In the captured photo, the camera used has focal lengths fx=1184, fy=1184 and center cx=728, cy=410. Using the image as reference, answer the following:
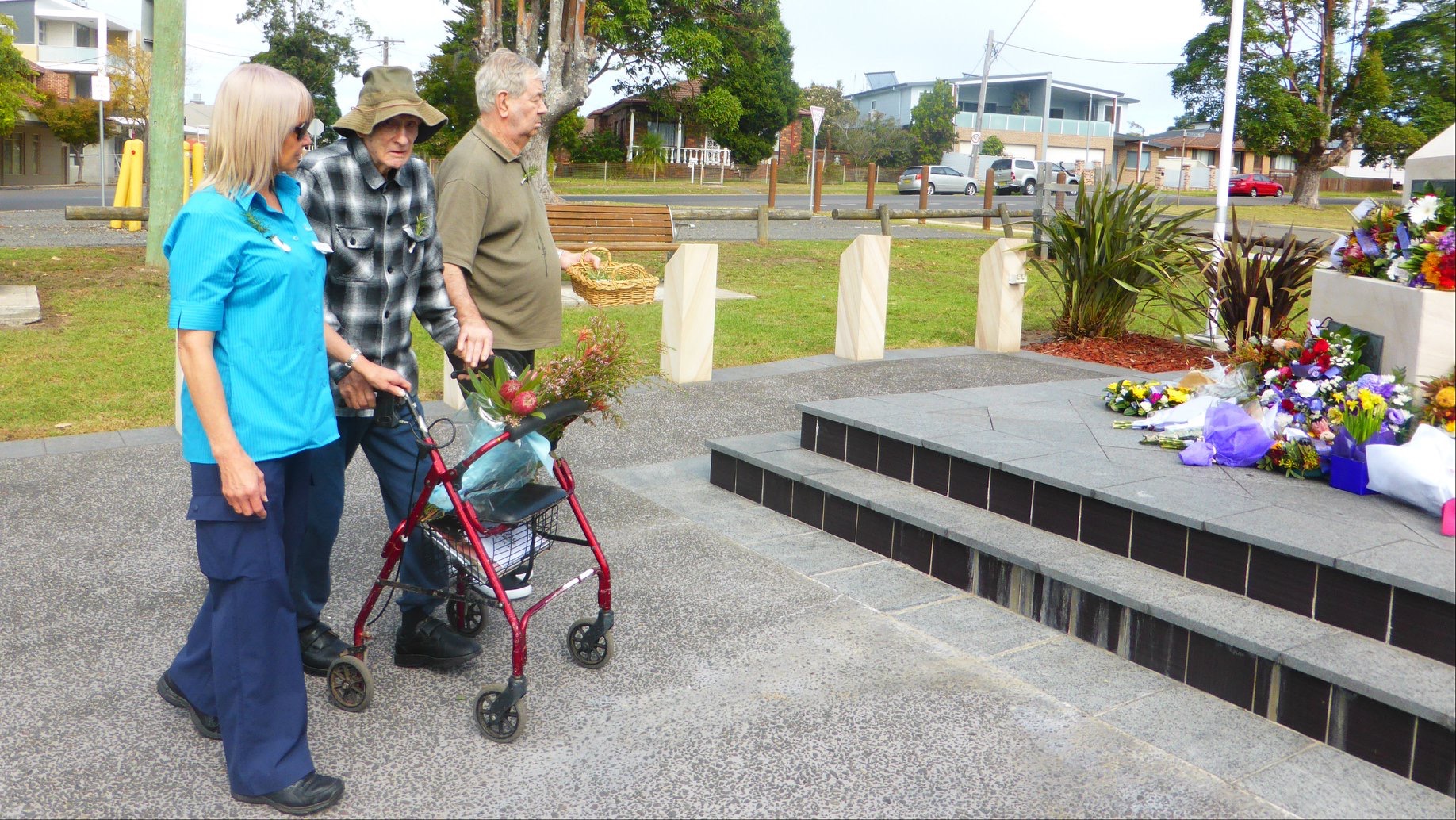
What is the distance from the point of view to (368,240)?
3.56 m

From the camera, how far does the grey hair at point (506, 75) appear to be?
4.09 meters

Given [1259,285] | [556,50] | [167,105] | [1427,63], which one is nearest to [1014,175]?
[556,50]

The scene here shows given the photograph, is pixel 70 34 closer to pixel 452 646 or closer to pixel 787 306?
pixel 787 306

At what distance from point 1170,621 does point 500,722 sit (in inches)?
82.4

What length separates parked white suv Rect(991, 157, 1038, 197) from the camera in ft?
143

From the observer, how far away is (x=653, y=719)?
3.45m

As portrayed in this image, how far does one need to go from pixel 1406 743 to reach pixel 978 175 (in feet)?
153

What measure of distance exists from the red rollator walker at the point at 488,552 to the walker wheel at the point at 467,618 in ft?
0.74

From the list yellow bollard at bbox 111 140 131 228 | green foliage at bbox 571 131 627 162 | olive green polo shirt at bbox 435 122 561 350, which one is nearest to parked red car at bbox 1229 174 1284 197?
green foliage at bbox 571 131 627 162

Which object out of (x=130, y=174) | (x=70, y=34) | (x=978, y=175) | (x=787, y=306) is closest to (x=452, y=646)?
(x=787, y=306)

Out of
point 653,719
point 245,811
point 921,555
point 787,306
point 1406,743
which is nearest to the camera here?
point 245,811

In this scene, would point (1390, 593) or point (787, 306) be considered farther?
point (787, 306)

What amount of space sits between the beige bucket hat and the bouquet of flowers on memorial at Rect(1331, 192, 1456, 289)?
3.59 metres

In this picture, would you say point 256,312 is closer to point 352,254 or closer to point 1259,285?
point 352,254
